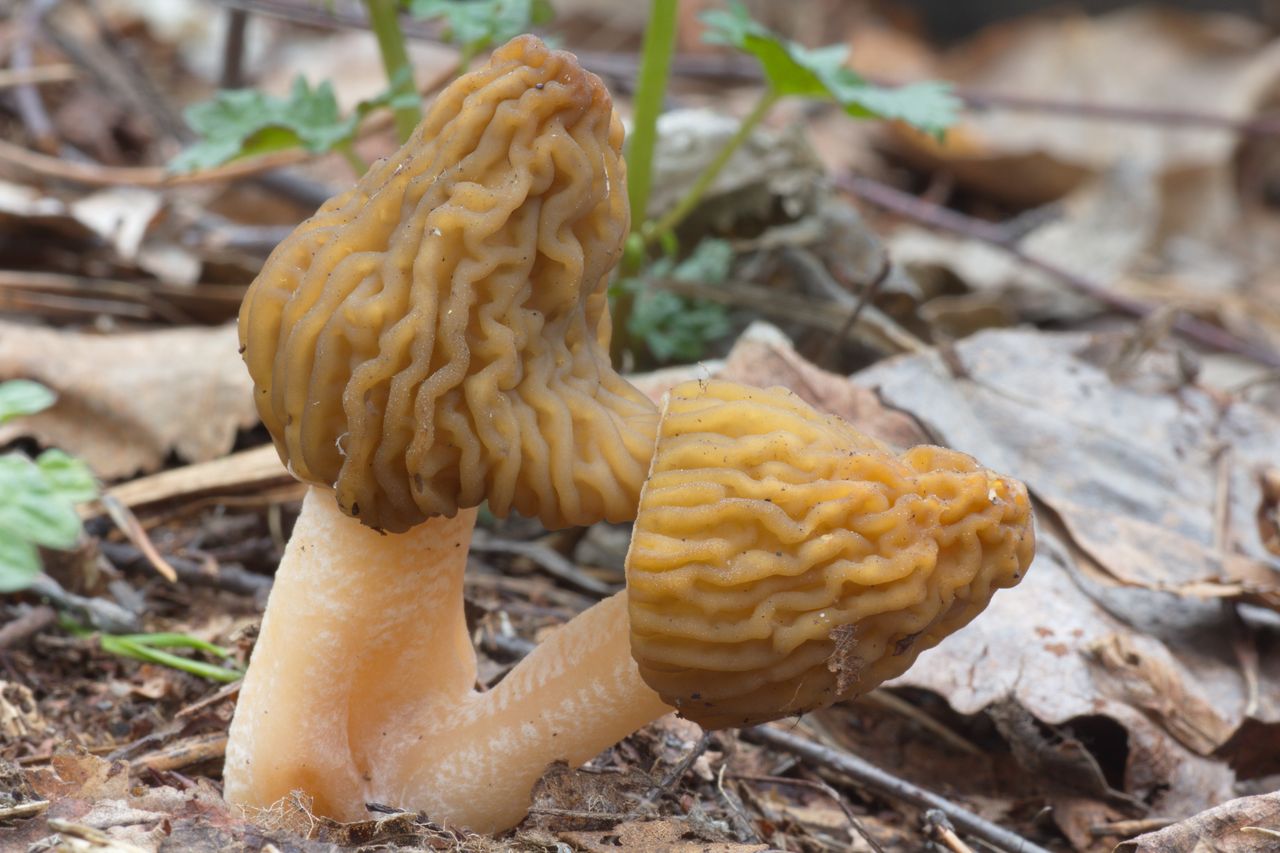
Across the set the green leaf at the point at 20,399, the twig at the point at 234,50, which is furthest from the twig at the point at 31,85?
the green leaf at the point at 20,399

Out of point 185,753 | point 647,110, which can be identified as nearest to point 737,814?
point 185,753

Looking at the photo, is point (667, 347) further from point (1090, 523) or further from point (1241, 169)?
point (1241, 169)

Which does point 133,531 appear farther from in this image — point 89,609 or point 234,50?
point 234,50

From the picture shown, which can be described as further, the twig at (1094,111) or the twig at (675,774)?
the twig at (1094,111)

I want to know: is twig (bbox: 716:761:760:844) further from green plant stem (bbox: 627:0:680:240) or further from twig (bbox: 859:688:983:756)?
green plant stem (bbox: 627:0:680:240)

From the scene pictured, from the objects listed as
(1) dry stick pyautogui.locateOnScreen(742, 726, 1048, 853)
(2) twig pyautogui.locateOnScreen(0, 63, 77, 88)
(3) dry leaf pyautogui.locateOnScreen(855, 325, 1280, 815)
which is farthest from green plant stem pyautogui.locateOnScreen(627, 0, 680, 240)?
(2) twig pyautogui.locateOnScreen(0, 63, 77, 88)

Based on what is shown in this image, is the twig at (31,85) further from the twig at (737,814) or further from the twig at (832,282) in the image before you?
the twig at (737,814)

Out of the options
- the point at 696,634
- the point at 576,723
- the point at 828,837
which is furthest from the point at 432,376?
the point at 828,837
